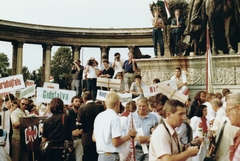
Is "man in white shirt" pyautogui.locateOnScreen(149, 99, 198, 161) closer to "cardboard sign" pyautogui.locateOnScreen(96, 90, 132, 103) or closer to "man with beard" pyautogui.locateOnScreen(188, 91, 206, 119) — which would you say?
"man with beard" pyautogui.locateOnScreen(188, 91, 206, 119)

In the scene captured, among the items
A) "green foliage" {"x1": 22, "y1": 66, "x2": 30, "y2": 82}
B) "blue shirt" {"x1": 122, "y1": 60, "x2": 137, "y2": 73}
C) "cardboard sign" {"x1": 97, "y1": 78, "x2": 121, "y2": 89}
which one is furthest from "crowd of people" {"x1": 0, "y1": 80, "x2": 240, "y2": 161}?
"green foliage" {"x1": 22, "y1": 66, "x2": 30, "y2": 82}

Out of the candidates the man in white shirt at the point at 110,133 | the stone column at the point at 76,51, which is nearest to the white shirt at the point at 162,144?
the man in white shirt at the point at 110,133

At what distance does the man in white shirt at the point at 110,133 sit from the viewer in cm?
870

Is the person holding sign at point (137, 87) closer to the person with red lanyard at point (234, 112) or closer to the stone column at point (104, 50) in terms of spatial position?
the person with red lanyard at point (234, 112)

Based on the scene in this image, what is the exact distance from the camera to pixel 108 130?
878 centimetres

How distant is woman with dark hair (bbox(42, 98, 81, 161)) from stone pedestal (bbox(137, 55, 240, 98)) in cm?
1045

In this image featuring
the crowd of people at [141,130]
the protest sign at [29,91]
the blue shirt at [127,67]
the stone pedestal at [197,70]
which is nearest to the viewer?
the crowd of people at [141,130]

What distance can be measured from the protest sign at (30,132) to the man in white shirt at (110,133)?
4469mm

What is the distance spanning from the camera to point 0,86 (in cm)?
1775

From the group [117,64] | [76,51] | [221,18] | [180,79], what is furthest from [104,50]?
[180,79]

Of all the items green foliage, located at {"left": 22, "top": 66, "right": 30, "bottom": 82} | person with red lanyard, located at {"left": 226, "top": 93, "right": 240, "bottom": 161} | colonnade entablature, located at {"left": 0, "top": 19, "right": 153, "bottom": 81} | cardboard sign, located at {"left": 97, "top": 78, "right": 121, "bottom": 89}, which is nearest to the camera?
person with red lanyard, located at {"left": 226, "top": 93, "right": 240, "bottom": 161}

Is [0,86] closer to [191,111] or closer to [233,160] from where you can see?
[191,111]

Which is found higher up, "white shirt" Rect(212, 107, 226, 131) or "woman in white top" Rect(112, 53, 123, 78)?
"woman in white top" Rect(112, 53, 123, 78)

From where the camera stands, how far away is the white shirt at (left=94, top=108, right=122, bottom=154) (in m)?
8.70
